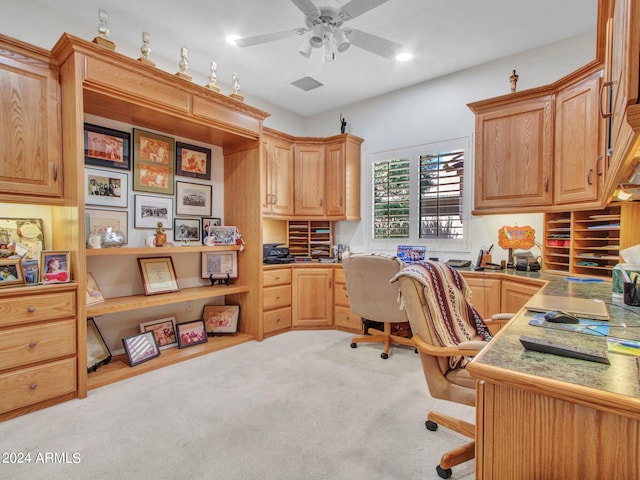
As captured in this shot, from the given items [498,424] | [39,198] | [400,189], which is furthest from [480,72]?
[39,198]

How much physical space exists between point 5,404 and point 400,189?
4025mm

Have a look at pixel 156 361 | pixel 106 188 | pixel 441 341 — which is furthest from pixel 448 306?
pixel 106 188

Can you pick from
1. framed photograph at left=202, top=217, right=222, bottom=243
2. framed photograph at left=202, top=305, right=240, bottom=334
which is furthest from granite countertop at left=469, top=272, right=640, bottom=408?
framed photograph at left=202, top=217, right=222, bottom=243

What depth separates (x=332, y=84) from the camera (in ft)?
12.9

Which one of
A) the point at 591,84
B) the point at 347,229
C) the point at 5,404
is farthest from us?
the point at 347,229

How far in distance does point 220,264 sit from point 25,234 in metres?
1.67

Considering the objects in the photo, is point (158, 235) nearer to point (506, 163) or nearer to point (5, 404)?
point (5, 404)

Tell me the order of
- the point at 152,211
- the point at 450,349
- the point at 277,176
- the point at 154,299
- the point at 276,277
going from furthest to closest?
the point at 277,176, the point at 276,277, the point at 152,211, the point at 154,299, the point at 450,349

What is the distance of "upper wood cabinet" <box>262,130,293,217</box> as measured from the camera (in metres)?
4.00

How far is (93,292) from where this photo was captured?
8.84ft

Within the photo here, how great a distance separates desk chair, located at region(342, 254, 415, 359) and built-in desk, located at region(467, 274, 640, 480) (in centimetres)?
206

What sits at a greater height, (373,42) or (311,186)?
(373,42)

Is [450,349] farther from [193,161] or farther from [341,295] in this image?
[193,161]

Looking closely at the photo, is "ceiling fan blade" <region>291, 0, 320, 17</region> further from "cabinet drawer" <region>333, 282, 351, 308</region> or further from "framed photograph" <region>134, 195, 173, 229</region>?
"cabinet drawer" <region>333, 282, 351, 308</region>
